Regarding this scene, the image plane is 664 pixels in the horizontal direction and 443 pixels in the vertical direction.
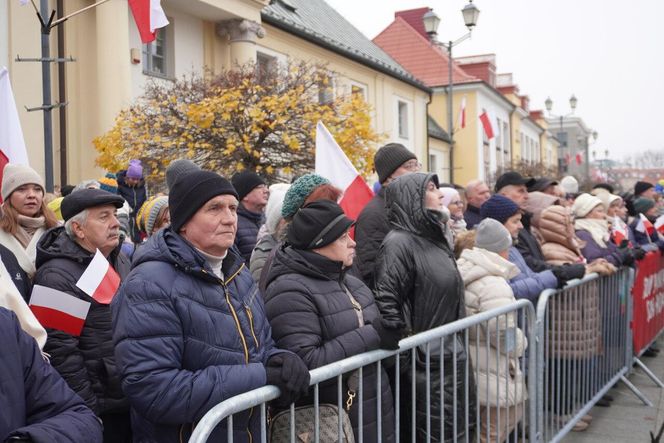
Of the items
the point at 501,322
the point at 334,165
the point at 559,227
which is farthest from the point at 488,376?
the point at 559,227

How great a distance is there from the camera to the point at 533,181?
23.7ft

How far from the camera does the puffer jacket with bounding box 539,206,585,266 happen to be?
17.9 feet

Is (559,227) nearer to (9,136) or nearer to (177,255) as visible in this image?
(177,255)

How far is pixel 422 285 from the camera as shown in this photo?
3465mm

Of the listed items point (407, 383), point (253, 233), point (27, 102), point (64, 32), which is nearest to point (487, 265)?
point (407, 383)

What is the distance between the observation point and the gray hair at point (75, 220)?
10.8 ft

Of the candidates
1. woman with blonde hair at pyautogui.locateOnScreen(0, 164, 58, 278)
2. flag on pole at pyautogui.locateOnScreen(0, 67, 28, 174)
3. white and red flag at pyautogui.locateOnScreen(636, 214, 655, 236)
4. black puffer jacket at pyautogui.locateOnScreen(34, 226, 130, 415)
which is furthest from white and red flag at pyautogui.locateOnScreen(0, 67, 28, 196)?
white and red flag at pyautogui.locateOnScreen(636, 214, 655, 236)

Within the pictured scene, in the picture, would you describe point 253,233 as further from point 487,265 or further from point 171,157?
point 171,157

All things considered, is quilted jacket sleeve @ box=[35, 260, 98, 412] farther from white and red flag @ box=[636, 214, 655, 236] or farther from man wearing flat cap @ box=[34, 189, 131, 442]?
white and red flag @ box=[636, 214, 655, 236]

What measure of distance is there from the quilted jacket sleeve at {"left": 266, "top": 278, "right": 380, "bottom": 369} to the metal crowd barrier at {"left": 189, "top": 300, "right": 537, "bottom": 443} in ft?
0.27

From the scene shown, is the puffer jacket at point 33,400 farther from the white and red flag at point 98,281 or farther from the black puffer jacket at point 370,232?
the black puffer jacket at point 370,232

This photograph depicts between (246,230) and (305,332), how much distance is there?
8.24 ft

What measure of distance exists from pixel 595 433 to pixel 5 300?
15.1ft

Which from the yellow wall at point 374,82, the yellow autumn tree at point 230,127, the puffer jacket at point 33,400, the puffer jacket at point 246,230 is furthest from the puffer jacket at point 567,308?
the yellow wall at point 374,82
